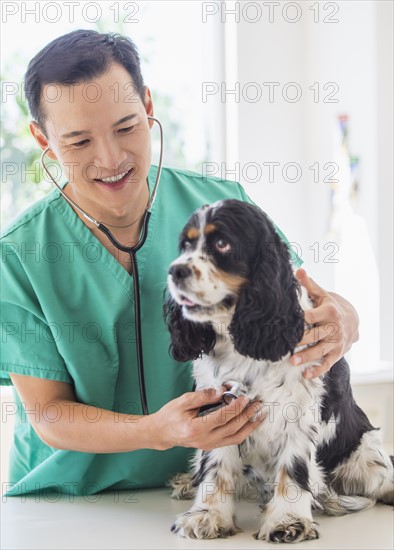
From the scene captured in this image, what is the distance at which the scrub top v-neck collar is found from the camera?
1478 millimetres

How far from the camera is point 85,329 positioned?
4.81ft

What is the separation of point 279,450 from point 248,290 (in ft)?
0.95

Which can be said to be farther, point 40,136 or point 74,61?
point 40,136

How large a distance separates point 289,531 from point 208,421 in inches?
8.1

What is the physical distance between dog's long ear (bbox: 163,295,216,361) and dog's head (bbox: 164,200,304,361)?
0.04m

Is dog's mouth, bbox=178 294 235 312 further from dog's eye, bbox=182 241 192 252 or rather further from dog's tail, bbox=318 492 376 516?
dog's tail, bbox=318 492 376 516

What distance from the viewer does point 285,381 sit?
122 centimetres

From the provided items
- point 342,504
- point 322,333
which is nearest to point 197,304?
point 322,333

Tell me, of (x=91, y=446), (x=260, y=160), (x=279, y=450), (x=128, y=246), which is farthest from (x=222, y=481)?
(x=260, y=160)

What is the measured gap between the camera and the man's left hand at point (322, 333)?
47.9 inches

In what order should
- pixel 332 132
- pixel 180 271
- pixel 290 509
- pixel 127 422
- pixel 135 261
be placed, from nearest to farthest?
pixel 180 271 → pixel 290 509 → pixel 127 422 → pixel 135 261 → pixel 332 132

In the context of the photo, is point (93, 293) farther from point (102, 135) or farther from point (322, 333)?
point (322, 333)

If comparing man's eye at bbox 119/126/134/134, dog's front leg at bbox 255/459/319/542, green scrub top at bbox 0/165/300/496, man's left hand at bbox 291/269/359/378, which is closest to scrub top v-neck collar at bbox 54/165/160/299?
green scrub top at bbox 0/165/300/496

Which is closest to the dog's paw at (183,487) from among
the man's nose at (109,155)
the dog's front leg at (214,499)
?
the dog's front leg at (214,499)
